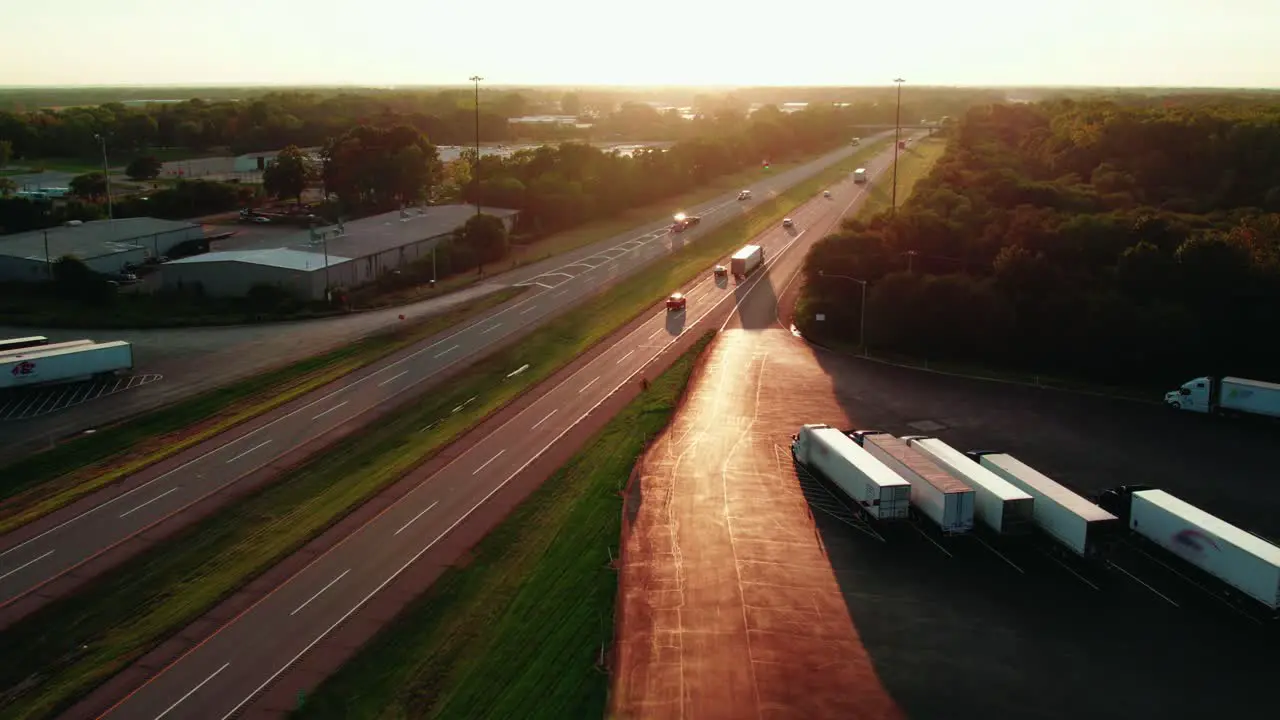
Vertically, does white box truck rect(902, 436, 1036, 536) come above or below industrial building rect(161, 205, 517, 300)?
below

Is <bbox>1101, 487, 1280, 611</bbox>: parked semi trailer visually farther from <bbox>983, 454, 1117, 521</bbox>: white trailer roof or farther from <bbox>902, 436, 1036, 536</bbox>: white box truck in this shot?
<bbox>902, 436, 1036, 536</bbox>: white box truck

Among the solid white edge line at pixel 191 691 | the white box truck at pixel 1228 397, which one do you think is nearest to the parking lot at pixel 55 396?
the solid white edge line at pixel 191 691

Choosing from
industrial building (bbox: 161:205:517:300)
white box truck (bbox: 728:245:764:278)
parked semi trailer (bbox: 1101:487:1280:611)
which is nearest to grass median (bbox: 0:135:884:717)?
industrial building (bbox: 161:205:517:300)

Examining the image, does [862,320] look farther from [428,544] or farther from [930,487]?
[428,544]

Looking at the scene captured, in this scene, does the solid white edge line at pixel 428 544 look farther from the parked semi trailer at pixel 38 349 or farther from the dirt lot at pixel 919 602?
the parked semi trailer at pixel 38 349

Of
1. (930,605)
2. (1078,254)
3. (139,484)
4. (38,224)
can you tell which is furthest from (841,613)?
(38,224)

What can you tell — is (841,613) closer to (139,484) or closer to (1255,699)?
(1255,699)
